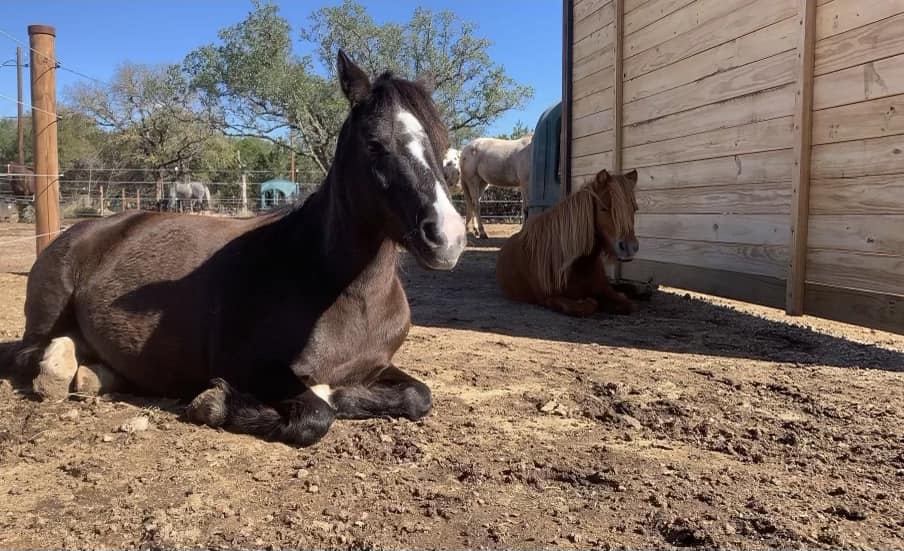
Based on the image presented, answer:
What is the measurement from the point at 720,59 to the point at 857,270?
2354 millimetres

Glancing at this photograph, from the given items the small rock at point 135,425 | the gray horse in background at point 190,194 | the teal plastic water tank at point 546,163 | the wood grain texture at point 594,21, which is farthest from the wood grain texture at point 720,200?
the gray horse in background at point 190,194

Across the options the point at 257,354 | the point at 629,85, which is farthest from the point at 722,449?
the point at 629,85

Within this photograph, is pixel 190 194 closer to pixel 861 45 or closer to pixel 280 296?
pixel 280 296

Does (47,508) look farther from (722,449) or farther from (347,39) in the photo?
(347,39)

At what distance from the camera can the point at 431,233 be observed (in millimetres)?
2238

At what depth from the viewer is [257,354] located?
2.73 metres

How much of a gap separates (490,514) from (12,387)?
109 inches

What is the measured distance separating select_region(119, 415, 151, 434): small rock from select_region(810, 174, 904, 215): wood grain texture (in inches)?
172

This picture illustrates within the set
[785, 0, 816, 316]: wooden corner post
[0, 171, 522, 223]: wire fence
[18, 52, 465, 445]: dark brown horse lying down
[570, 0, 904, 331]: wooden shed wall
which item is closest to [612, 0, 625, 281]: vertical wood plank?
[570, 0, 904, 331]: wooden shed wall

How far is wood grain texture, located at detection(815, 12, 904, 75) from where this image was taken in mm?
3859

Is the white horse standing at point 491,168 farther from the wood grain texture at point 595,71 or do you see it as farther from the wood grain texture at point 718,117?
the wood grain texture at point 718,117

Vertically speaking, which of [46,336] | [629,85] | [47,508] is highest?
[629,85]

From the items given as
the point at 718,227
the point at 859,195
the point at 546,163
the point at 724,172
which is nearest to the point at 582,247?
the point at 718,227

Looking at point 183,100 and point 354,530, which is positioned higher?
point 183,100
